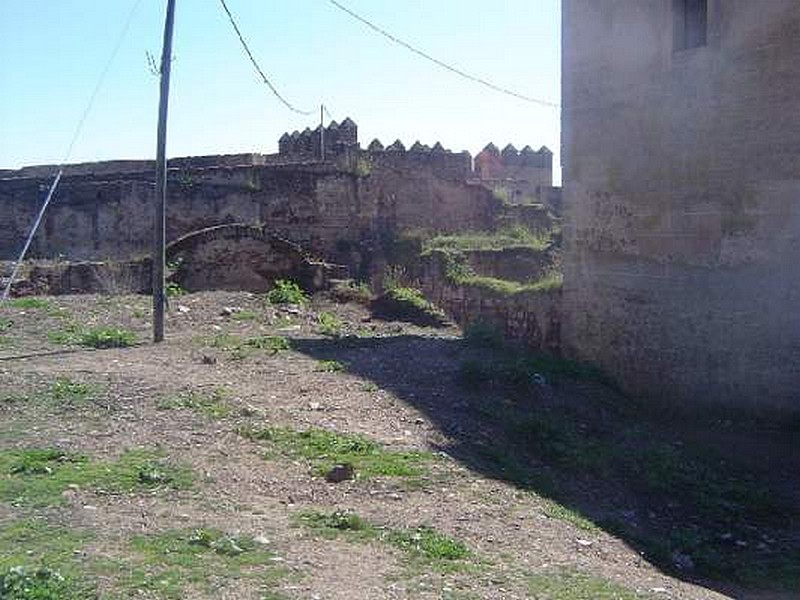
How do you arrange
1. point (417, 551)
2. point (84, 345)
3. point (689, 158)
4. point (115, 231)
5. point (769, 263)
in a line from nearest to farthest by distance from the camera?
1. point (417, 551)
2. point (769, 263)
3. point (689, 158)
4. point (84, 345)
5. point (115, 231)

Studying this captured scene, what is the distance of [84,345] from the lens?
1091 cm

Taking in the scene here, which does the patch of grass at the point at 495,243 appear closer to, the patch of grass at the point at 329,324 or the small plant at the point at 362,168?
the patch of grass at the point at 329,324

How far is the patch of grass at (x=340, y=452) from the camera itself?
677 cm

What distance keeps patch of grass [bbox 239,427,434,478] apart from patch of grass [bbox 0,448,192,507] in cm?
97

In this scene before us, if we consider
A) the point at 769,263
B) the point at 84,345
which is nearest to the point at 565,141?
the point at 769,263

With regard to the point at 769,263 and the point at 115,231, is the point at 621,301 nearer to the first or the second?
the point at 769,263

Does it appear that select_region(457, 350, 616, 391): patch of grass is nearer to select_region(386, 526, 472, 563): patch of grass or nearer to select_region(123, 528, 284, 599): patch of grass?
select_region(386, 526, 472, 563): patch of grass

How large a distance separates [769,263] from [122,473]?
679 cm

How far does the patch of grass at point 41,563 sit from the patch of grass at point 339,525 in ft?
4.41

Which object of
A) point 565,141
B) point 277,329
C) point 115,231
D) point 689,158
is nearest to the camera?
point 689,158

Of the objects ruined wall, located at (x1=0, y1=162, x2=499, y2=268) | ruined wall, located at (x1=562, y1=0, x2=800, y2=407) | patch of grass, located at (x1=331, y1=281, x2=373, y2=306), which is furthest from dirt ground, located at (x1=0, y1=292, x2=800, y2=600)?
ruined wall, located at (x1=0, y1=162, x2=499, y2=268)

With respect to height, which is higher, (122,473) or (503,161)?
(503,161)

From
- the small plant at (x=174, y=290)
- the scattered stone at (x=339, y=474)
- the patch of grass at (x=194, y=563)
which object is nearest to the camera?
the patch of grass at (x=194, y=563)

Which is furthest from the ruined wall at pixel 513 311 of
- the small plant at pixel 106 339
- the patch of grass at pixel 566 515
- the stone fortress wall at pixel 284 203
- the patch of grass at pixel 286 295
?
the stone fortress wall at pixel 284 203
